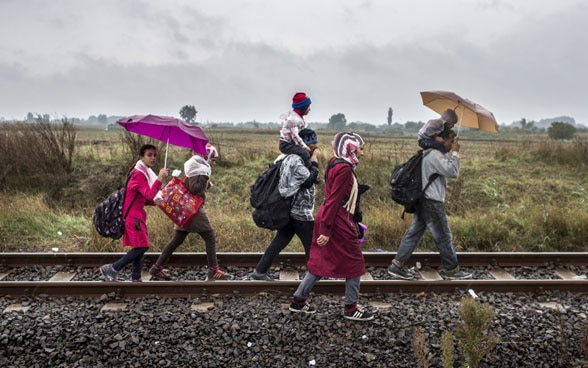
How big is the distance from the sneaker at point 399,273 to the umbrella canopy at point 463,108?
6.64ft

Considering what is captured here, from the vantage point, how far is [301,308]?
5.53m

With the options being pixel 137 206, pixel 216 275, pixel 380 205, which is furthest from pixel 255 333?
pixel 380 205

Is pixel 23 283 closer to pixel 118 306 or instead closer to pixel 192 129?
pixel 118 306

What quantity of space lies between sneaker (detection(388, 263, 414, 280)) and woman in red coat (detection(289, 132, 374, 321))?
1574 mm

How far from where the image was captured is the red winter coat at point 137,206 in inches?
231

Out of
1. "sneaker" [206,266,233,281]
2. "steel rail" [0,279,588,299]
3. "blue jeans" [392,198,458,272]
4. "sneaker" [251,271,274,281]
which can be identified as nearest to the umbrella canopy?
"blue jeans" [392,198,458,272]

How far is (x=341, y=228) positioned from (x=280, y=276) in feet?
6.31

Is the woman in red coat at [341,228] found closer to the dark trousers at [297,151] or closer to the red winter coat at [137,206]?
the dark trousers at [297,151]

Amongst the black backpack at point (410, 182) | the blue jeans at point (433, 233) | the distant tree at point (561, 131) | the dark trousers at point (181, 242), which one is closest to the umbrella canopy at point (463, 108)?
the black backpack at point (410, 182)

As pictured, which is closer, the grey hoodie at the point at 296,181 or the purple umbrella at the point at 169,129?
the grey hoodie at the point at 296,181

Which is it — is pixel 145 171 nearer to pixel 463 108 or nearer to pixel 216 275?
pixel 216 275

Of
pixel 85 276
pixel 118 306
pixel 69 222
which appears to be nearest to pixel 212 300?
pixel 118 306

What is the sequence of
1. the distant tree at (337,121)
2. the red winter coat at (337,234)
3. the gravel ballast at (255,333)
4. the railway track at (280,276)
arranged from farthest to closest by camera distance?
the distant tree at (337,121) → the railway track at (280,276) → the red winter coat at (337,234) → the gravel ballast at (255,333)

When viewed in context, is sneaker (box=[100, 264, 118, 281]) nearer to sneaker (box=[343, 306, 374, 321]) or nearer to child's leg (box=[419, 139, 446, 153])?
sneaker (box=[343, 306, 374, 321])
